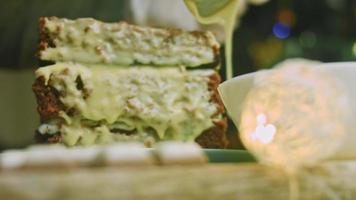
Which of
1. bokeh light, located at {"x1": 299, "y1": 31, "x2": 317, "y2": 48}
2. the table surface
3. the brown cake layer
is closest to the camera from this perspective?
the table surface

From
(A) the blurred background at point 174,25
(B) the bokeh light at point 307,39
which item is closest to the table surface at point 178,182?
(A) the blurred background at point 174,25

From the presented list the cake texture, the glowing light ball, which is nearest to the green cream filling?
the cake texture

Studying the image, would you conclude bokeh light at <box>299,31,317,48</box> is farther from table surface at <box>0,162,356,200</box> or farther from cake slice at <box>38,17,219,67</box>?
table surface at <box>0,162,356,200</box>

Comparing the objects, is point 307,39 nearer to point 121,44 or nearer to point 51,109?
point 121,44

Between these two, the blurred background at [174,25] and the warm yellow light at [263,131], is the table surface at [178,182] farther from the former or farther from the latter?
the blurred background at [174,25]

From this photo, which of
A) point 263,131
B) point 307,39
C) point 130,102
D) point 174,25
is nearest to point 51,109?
point 130,102

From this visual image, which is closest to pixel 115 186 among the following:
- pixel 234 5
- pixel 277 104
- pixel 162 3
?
pixel 277 104

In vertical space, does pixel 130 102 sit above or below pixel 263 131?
below
